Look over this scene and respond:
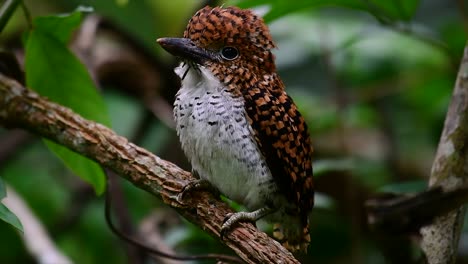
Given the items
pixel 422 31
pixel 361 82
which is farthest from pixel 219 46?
pixel 361 82

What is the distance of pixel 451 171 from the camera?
A: 2.32 metres

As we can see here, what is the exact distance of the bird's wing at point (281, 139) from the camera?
2.38 metres

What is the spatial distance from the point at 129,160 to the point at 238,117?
1.07 ft

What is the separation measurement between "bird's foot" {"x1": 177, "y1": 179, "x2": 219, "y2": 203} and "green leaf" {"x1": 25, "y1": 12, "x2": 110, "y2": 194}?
1.56 ft

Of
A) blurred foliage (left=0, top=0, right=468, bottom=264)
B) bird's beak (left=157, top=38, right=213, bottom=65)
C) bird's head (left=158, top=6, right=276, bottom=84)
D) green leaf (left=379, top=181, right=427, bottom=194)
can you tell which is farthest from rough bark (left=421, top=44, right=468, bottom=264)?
blurred foliage (left=0, top=0, right=468, bottom=264)

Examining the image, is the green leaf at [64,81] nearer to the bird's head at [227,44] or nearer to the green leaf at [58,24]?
the green leaf at [58,24]

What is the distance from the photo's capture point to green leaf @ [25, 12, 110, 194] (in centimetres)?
262

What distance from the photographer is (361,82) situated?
4746 mm

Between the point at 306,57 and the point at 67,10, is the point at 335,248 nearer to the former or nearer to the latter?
the point at 306,57

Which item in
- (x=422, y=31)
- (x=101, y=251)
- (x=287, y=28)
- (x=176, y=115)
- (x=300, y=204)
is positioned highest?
(x=287, y=28)

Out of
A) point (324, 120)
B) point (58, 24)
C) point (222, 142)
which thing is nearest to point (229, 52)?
point (222, 142)

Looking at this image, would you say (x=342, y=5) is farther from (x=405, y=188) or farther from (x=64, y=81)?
(x=64, y=81)

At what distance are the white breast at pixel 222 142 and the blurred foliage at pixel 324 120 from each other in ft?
4.33

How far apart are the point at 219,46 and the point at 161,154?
185cm
